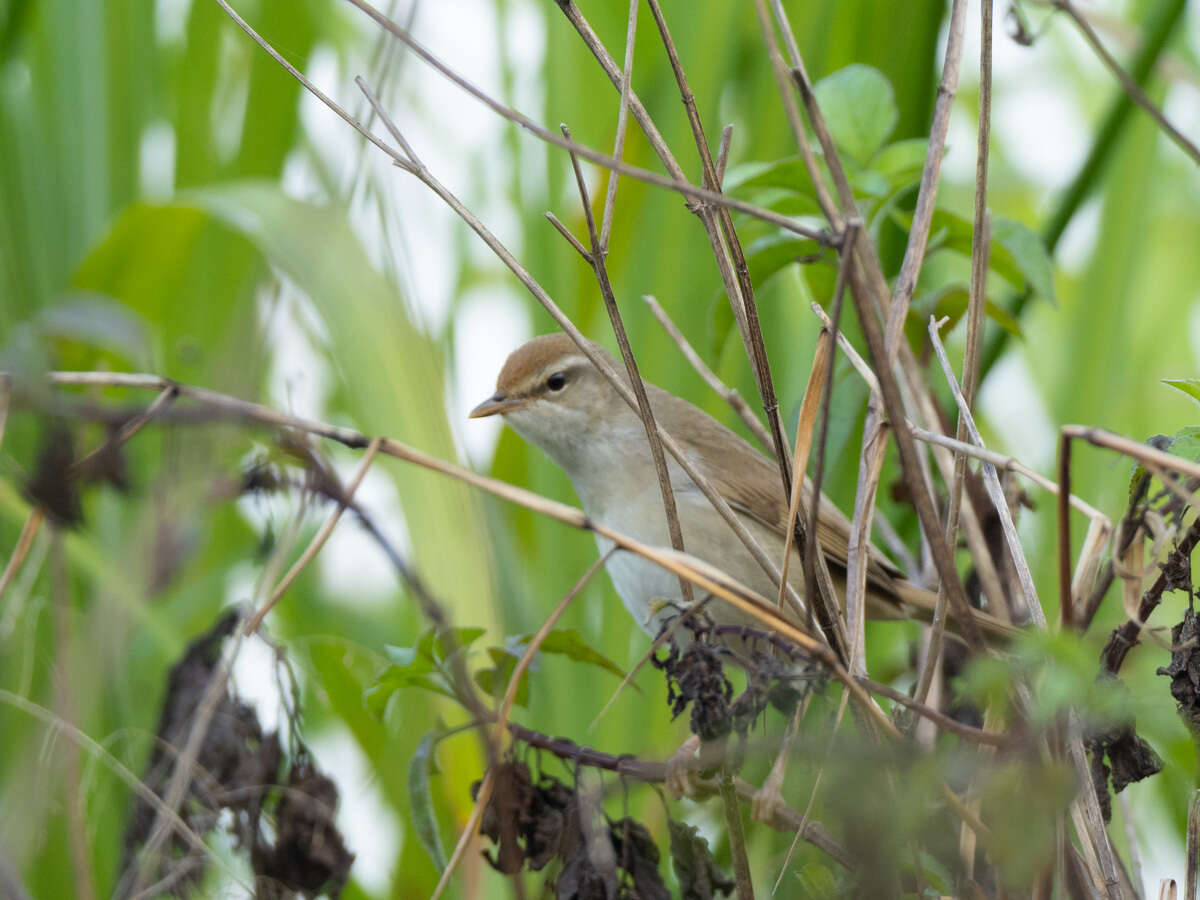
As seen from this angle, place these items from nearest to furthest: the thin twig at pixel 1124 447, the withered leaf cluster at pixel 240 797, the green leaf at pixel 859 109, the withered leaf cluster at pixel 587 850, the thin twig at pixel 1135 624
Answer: the thin twig at pixel 1124 447
the thin twig at pixel 1135 624
the withered leaf cluster at pixel 587 850
the withered leaf cluster at pixel 240 797
the green leaf at pixel 859 109

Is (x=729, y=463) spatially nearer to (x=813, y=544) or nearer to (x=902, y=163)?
(x=902, y=163)

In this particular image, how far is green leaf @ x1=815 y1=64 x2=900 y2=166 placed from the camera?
1354 millimetres

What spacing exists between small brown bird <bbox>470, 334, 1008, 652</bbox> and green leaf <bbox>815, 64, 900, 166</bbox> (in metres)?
0.60

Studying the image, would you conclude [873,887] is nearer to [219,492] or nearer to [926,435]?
[926,435]

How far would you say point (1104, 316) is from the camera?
1962 millimetres

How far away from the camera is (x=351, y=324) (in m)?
1.42

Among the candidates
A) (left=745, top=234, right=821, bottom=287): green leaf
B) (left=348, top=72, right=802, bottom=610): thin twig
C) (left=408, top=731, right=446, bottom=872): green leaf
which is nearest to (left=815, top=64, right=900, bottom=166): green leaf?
(left=745, top=234, right=821, bottom=287): green leaf

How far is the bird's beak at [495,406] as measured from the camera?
2006 millimetres

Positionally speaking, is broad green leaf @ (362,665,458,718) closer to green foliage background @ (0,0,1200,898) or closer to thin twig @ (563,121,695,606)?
green foliage background @ (0,0,1200,898)

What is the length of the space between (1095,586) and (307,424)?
0.63 meters

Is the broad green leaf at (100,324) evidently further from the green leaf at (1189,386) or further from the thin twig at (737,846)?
the green leaf at (1189,386)

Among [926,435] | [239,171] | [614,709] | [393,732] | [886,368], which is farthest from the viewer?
[239,171]

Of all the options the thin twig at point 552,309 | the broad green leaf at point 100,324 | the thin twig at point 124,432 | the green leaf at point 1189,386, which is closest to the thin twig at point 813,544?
the thin twig at point 552,309

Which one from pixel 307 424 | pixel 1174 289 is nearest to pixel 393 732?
pixel 307 424
